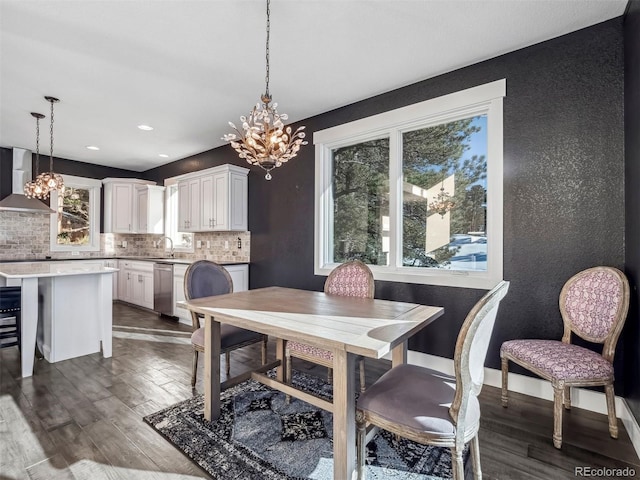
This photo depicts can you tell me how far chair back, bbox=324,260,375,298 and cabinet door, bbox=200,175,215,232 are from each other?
2.72 metres

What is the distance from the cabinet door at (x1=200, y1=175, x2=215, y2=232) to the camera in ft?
16.0

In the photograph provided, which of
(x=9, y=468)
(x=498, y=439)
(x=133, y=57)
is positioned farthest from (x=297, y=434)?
(x=133, y=57)

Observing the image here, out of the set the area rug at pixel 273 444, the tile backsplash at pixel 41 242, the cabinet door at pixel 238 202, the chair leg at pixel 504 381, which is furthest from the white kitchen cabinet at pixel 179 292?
the chair leg at pixel 504 381

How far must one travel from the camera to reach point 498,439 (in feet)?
6.40

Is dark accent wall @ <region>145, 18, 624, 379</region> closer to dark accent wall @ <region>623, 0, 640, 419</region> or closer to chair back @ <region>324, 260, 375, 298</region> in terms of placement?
dark accent wall @ <region>623, 0, 640, 419</region>

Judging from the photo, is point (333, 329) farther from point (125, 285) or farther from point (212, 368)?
point (125, 285)

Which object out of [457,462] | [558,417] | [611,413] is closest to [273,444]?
[457,462]

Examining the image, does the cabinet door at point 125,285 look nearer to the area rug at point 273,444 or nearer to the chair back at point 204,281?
the chair back at point 204,281

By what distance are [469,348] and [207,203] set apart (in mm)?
4450

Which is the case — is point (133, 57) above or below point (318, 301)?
above

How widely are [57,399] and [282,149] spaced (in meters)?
2.48

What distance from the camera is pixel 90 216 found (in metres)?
6.29

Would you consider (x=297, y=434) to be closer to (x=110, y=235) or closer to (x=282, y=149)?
(x=282, y=149)

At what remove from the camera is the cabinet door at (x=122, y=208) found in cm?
618
